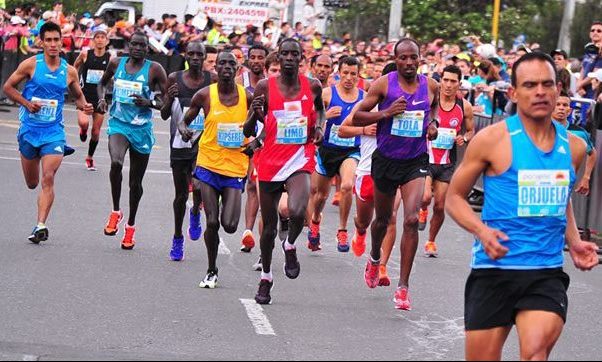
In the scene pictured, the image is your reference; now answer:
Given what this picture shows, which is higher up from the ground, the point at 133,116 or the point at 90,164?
the point at 133,116

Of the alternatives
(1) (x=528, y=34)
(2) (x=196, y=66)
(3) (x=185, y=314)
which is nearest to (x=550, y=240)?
(3) (x=185, y=314)

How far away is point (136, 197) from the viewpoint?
1409 cm

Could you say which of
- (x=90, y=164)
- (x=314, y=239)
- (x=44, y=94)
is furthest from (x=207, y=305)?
(x=90, y=164)

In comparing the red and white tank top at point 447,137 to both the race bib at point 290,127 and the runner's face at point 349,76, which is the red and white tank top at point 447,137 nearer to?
the runner's face at point 349,76

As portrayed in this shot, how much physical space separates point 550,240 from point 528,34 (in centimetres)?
4435

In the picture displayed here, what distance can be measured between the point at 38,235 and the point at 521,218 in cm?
783

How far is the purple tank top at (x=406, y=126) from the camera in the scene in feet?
36.8

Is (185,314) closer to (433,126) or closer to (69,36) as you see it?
(433,126)

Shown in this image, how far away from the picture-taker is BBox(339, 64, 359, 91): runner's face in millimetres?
14719

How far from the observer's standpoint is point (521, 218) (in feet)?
22.2

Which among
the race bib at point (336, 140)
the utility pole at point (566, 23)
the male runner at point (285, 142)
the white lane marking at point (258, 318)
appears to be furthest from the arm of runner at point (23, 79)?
the utility pole at point (566, 23)

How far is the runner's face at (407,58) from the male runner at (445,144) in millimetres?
3557

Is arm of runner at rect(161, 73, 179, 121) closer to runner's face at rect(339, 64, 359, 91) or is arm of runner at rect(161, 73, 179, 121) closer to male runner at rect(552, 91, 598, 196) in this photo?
runner's face at rect(339, 64, 359, 91)

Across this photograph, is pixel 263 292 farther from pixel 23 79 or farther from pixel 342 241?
pixel 23 79
